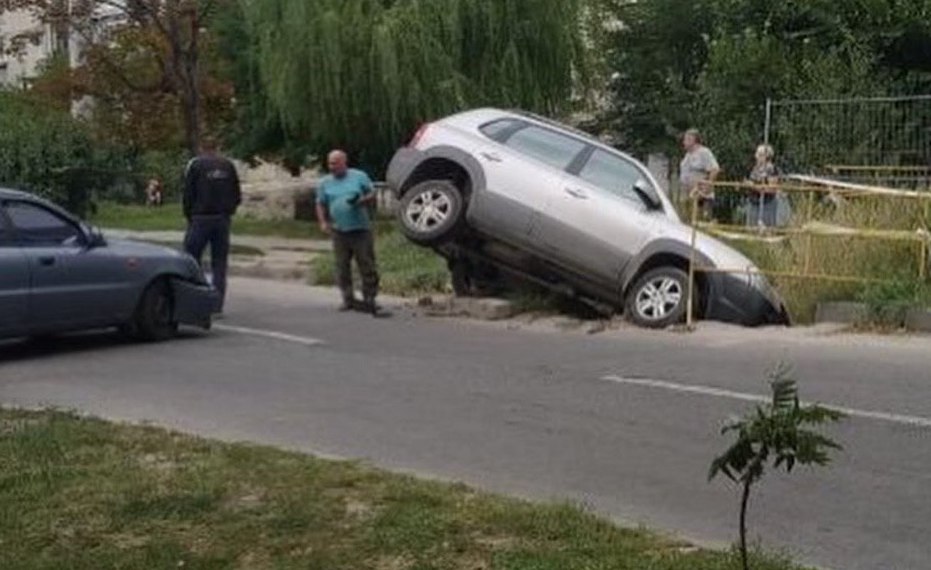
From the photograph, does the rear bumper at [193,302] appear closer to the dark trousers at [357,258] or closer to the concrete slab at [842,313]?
the dark trousers at [357,258]

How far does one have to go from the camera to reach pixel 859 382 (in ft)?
35.7

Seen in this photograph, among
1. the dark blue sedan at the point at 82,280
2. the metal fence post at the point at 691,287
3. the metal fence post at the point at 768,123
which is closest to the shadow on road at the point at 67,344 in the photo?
the dark blue sedan at the point at 82,280

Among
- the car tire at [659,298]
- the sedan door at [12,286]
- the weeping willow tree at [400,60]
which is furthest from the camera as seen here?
the weeping willow tree at [400,60]

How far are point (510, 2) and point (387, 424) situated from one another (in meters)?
18.4

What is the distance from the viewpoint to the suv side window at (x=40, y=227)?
1224cm

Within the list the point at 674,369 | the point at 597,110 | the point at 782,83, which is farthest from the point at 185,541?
the point at 597,110

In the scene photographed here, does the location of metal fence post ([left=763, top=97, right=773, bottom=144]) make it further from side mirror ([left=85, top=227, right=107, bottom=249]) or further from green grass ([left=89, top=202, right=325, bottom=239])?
side mirror ([left=85, top=227, right=107, bottom=249])

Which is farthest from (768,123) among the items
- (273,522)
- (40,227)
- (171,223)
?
(273,522)

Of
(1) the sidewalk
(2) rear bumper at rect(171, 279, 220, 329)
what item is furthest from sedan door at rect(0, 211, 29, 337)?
(1) the sidewalk

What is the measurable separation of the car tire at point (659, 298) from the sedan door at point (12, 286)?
5564 mm

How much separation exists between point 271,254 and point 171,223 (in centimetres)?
1062

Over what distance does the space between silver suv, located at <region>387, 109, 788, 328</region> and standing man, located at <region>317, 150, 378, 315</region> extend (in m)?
0.47

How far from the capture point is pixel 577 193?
47.4ft

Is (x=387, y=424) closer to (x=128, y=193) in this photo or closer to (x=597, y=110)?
(x=597, y=110)
